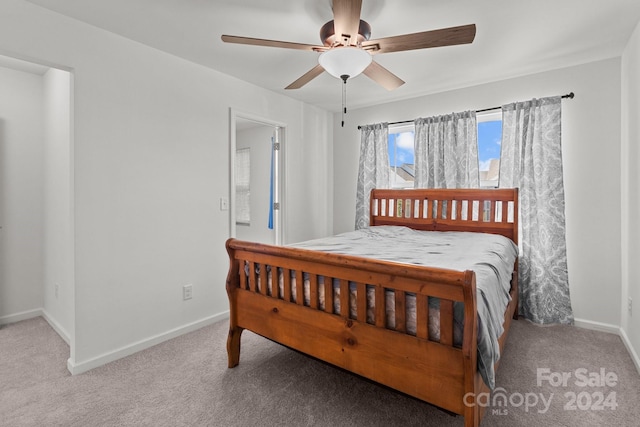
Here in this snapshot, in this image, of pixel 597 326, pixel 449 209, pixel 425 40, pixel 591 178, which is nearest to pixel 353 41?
pixel 425 40

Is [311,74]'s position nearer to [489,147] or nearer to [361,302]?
[361,302]

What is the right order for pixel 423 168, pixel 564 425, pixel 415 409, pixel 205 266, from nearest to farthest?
pixel 564 425
pixel 415 409
pixel 205 266
pixel 423 168

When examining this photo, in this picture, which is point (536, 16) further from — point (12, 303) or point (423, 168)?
point (12, 303)

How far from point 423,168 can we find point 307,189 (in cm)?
148

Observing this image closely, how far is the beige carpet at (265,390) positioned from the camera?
5.80ft

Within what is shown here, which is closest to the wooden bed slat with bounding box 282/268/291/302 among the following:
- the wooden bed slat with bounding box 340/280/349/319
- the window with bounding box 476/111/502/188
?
the wooden bed slat with bounding box 340/280/349/319

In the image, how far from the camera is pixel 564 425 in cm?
171

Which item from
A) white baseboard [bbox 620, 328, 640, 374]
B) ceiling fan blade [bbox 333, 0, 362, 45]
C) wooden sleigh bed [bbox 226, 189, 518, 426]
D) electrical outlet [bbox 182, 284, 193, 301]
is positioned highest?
ceiling fan blade [bbox 333, 0, 362, 45]

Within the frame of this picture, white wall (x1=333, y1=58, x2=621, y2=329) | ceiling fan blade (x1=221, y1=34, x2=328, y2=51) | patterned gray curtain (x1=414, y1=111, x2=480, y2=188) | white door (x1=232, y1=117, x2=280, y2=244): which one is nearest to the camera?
ceiling fan blade (x1=221, y1=34, x2=328, y2=51)

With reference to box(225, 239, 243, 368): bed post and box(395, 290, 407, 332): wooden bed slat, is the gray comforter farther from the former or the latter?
box(225, 239, 243, 368): bed post

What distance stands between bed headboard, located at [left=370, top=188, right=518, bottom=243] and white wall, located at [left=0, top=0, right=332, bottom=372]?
6.17ft

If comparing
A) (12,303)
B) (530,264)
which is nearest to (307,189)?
(530,264)

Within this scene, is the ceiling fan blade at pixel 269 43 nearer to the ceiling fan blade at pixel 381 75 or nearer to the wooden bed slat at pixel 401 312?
the ceiling fan blade at pixel 381 75

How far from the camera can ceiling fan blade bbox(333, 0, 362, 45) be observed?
1598mm
